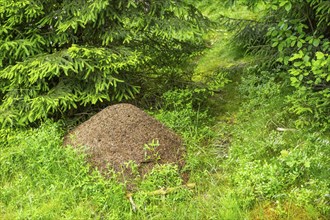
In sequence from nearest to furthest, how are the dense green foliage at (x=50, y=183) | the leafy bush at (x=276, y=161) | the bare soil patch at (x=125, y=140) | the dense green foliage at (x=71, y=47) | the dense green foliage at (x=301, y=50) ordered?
1. the leafy bush at (x=276, y=161)
2. the dense green foliage at (x=50, y=183)
3. the dense green foliage at (x=301, y=50)
4. the bare soil patch at (x=125, y=140)
5. the dense green foliage at (x=71, y=47)

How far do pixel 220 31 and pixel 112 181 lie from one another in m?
6.72

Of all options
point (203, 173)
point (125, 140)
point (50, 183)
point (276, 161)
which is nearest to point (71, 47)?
point (125, 140)

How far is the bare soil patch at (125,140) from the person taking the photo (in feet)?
16.1

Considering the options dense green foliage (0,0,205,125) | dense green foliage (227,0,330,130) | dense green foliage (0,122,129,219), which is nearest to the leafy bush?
dense green foliage (227,0,330,130)

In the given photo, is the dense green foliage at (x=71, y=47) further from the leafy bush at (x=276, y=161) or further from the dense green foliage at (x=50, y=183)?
the leafy bush at (x=276, y=161)

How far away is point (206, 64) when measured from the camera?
855 centimetres

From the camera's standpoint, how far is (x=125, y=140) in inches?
201

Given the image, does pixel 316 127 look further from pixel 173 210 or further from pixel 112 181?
pixel 112 181

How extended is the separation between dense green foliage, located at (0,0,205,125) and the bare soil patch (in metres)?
0.40

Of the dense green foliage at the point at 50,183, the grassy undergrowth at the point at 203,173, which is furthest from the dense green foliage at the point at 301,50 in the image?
the dense green foliage at the point at 50,183

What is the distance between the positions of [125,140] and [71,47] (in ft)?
4.89

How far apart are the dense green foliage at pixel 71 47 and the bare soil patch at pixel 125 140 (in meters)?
0.40

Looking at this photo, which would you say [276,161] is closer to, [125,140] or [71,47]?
[125,140]

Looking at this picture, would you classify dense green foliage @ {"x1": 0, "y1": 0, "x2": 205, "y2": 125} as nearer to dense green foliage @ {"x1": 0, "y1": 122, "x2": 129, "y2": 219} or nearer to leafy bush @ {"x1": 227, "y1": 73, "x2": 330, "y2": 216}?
dense green foliage @ {"x1": 0, "y1": 122, "x2": 129, "y2": 219}
